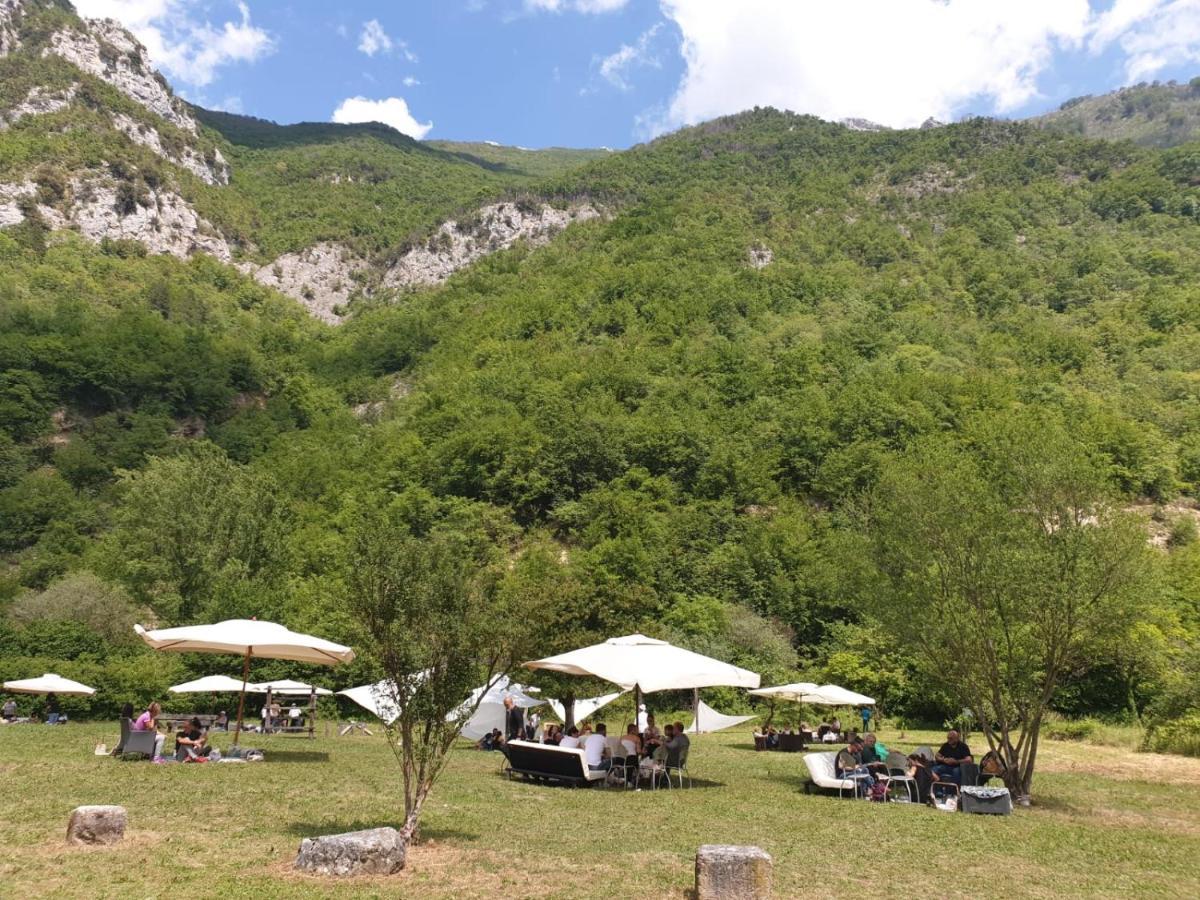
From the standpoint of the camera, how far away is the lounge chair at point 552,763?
45.4 ft

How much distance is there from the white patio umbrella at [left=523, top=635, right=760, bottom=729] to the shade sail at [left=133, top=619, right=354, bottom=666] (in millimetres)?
3878

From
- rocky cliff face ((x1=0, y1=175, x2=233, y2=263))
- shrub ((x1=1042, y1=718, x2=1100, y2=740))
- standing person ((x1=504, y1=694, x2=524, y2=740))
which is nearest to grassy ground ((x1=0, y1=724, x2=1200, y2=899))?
standing person ((x1=504, y1=694, x2=524, y2=740))

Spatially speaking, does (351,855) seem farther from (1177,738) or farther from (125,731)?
(1177,738)

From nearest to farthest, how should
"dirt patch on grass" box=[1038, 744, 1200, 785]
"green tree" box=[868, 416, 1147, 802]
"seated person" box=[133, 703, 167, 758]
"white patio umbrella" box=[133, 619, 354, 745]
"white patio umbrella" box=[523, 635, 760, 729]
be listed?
1. "green tree" box=[868, 416, 1147, 802]
2. "white patio umbrella" box=[523, 635, 760, 729]
3. "seated person" box=[133, 703, 167, 758]
4. "white patio umbrella" box=[133, 619, 354, 745]
5. "dirt patch on grass" box=[1038, 744, 1200, 785]

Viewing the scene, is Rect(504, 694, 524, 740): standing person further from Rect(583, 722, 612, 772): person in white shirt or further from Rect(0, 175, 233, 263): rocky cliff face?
Rect(0, 175, 233, 263): rocky cliff face

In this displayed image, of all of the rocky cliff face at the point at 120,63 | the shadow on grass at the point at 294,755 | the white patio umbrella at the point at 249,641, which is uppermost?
the rocky cliff face at the point at 120,63

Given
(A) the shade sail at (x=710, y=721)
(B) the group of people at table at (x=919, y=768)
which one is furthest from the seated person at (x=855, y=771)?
(A) the shade sail at (x=710, y=721)

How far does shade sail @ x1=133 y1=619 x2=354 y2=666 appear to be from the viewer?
15047mm

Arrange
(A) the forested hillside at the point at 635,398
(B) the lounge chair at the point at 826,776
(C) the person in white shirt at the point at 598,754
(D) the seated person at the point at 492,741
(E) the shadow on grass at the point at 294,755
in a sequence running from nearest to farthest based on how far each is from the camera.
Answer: (B) the lounge chair at the point at 826,776
(C) the person in white shirt at the point at 598,754
(E) the shadow on grass at the point at 294,755
(D) the seated person at the point at 492,741
(A) the forested hillside at the point at 635,398

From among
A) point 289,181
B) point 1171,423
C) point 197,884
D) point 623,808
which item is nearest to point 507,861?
point 197,884

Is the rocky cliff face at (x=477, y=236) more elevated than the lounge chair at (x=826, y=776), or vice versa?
the rocky cliff face at (x=477, y=236)

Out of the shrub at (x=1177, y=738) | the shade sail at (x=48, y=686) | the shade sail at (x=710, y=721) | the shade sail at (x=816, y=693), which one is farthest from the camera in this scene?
the shade sail at (x=710, y=721)

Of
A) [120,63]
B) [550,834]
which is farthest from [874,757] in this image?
[120,63]

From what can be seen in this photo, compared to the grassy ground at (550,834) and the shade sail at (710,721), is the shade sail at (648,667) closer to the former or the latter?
the grassy ground at (550,834)
